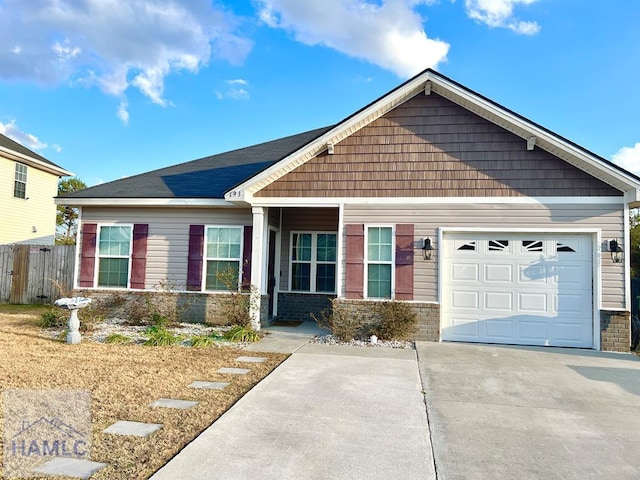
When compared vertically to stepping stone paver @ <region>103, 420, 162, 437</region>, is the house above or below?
above

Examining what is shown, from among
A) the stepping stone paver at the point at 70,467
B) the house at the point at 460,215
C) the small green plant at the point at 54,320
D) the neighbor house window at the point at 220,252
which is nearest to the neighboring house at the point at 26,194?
the small green plant at the point at 54,320

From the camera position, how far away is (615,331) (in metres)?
7.62

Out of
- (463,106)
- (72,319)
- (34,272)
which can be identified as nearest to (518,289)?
(463,106)

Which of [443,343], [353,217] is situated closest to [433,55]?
[353,217]

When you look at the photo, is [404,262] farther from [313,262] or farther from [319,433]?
[319,433]

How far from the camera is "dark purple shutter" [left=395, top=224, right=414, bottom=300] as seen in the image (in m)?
8.32

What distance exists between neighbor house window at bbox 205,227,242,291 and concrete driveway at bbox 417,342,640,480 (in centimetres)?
494

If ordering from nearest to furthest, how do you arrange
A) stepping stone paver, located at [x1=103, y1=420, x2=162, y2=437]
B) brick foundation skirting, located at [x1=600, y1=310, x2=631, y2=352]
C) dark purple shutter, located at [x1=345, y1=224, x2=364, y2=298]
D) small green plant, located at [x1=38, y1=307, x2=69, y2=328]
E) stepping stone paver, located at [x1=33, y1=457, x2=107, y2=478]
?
1. stepping stone paver, located at [x1=33, y1=457, x2=107, y2=478]
2. stepping stone paver, located at [x1=103, y1=420, x2=162, y2=437]
3. brick foundation skirting, located at [x1=600, y1=310, x2=631, y2=352]
4. dark purple shutter, located at [x1=345, y1=224, x2=364, y2=298]
5. small green plant, located at [x1=38, y1=307, x2=69, y2=328]

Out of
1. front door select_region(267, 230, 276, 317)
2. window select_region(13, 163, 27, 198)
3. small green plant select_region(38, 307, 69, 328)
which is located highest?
window select_region(13, 163, 27, 198)

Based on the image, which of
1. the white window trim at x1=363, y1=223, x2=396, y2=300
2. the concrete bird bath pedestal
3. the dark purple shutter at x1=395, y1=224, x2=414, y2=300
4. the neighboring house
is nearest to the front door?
the white window trim at x1=363, y1=223, x2=396, y2=300

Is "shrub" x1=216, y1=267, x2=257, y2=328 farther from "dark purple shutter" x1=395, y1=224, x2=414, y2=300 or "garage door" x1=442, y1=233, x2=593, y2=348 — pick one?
"garage door" x1=442, y1=233, x2=593, y2=348

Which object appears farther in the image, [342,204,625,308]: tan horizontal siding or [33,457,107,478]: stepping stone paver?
[342,204,625,308]: tan horizontal siding

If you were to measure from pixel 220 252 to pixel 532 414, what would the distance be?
7425 mm

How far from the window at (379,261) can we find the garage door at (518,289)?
1.15 meters
